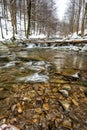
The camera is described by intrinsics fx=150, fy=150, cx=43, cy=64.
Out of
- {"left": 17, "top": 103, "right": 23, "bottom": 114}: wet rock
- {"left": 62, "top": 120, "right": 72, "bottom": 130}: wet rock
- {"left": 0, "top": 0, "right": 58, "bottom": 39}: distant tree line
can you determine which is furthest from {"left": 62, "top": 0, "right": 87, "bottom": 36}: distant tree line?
{"left": 62, "top": 120, "right": 72, "bottom": 130}: wet rock

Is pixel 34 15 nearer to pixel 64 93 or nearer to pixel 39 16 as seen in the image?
pixel 39 16

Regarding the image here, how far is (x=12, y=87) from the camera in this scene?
3.88 m

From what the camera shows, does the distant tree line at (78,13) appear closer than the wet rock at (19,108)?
No

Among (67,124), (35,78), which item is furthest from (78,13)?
(67,124)

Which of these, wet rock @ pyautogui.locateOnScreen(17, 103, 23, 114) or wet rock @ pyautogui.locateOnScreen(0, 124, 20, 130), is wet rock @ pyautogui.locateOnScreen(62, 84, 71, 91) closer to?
wet rock @ pyautogui.locateOnScreen(17, 103, 23, 114)

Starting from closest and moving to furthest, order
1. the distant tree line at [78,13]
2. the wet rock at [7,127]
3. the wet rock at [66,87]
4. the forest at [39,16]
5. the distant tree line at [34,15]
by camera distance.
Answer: the wet rock at [7,127]
the wet rock at [66,87]
the distant tree line at [78,13]
the forest at [39,16]
the distant tree line at [34,15]

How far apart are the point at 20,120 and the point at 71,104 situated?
116cm

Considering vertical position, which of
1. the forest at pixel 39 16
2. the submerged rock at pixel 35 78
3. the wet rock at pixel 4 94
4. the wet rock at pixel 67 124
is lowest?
the wet rock at pixel 67 124

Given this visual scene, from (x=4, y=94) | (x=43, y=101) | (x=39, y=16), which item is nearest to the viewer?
(x=43, y=101)

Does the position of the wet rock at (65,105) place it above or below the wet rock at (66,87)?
below

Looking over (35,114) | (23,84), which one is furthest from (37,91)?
(35,114)

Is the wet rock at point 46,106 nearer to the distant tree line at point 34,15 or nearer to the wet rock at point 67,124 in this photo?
the wet rock at point 67,124

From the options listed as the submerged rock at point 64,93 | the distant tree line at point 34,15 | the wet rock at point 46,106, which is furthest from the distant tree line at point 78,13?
the wet rock at point 46,106

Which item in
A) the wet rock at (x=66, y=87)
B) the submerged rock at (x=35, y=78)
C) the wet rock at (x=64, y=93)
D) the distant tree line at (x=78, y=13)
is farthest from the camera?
the distant tree line at (x=78, y=13)
